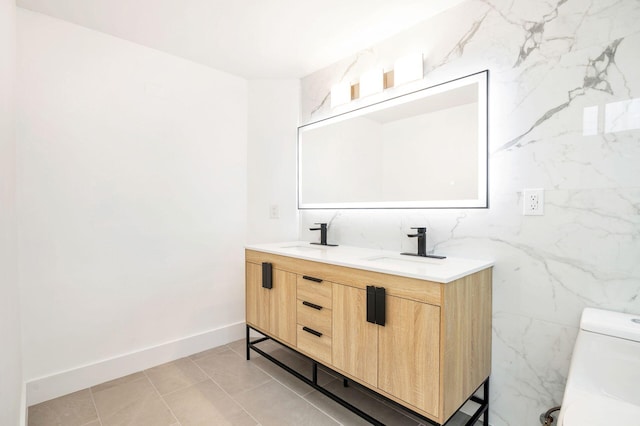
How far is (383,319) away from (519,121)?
3.73ft

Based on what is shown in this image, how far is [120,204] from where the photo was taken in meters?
2.14

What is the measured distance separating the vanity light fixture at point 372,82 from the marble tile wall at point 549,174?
360mm

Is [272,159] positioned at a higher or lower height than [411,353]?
higher

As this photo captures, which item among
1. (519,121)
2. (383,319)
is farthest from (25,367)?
(519,121)

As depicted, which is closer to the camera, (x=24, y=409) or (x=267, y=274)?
(x=24, y=409)

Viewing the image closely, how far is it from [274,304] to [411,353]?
102 cm

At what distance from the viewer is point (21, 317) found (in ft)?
5.87

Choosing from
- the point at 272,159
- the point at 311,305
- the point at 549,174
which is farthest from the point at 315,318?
the point at 272,159

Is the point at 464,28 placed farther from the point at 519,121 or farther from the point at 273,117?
the point at 273,117

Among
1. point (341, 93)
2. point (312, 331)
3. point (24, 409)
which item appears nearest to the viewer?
point (24, 409)

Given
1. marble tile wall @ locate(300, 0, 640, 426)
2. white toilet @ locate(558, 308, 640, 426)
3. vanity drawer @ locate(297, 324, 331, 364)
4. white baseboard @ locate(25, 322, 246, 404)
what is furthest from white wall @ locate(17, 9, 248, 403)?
white toilet @ locate(558, 308, 640, 426)

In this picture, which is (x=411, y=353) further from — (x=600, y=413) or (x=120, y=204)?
(x=120, y=204)

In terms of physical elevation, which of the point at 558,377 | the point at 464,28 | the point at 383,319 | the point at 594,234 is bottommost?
the point at 558,377

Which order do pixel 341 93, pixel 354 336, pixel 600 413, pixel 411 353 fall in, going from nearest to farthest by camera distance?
pixel 600 413
pixel 411 353
pixel 354 336
pixel 341 93
